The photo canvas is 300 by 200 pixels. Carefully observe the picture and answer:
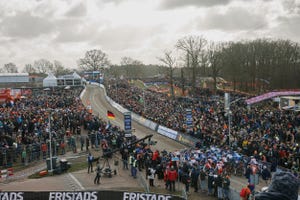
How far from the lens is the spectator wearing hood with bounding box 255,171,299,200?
3.20 meters

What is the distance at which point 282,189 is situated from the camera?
3.24 meters

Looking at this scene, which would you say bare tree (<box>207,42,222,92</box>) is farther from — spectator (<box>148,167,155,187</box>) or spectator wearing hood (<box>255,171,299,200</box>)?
spectator wearing hood (<box>255,171,299,200</box>)

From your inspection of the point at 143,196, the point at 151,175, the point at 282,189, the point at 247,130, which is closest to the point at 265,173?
the point at 151,175

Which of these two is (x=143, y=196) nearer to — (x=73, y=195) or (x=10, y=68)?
(x=73, y=195)

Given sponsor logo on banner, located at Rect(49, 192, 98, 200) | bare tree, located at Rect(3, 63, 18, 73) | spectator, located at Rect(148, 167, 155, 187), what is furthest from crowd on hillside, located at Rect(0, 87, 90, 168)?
bare tree, located at Rect(3, 63, 18, 73)

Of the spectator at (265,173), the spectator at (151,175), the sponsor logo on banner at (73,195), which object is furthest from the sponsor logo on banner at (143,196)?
the spectator at (265,173)

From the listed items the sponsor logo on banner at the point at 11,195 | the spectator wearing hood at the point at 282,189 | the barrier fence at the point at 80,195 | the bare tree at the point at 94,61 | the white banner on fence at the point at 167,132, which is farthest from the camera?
the bare tree at the point at 94,61

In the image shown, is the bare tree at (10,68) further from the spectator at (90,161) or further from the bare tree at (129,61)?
the spectator at (90,161)

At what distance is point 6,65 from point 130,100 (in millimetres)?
146184

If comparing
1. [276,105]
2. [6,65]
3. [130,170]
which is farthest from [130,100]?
[6,65]

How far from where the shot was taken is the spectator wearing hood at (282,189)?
10.5 feet

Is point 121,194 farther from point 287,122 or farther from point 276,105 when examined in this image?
point 276,105

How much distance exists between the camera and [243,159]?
22.3 meters

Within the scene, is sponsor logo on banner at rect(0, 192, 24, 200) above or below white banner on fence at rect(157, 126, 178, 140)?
above
